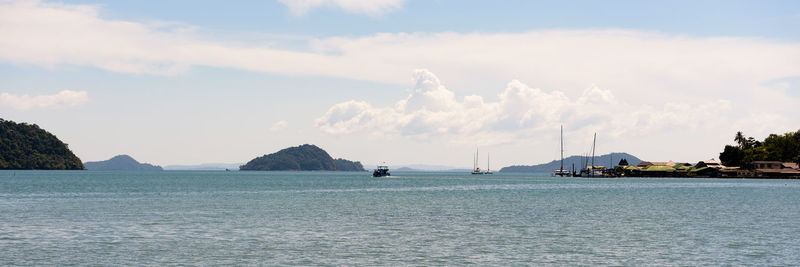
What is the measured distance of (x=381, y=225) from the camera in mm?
56031

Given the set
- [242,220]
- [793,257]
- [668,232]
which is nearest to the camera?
[793,257]

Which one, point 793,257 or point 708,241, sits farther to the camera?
point 708,241

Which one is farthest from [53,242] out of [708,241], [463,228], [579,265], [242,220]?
[708,241]

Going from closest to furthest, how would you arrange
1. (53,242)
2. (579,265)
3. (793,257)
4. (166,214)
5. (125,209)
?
(579,265)
(793,257)
(53,242)
(166,214)
(125,209)

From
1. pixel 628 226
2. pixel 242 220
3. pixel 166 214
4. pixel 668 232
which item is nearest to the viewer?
pixel 668 232

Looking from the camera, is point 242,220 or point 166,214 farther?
point 166,214

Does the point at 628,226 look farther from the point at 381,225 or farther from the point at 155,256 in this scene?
the point at 155,256

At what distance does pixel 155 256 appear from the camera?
3731cm

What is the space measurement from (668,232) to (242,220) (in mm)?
34142

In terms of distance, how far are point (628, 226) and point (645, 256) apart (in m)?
18.3

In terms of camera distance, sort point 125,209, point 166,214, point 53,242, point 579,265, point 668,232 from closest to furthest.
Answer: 1. point 579,265
2. point 53,242
3. point 668,232
4. point 166,214
5. point 125,209

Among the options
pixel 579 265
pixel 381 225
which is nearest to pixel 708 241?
pixel 579 265

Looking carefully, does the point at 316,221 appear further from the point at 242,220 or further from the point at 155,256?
the point at 155,256

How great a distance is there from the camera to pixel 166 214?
6712cm
